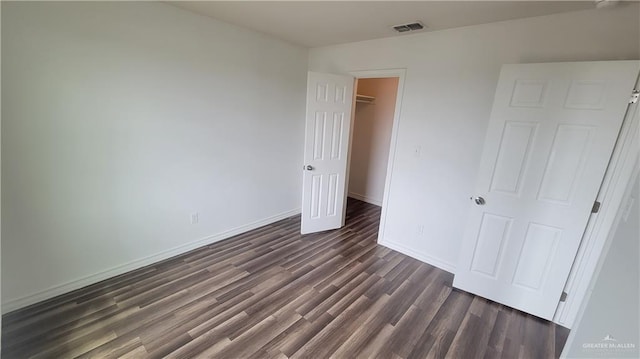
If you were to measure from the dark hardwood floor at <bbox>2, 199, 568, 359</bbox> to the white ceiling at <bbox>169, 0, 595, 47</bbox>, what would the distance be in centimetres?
243

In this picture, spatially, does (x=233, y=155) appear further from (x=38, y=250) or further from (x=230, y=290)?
(x=38, y=250)

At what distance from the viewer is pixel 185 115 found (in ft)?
8.36

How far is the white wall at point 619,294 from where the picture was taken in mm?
986

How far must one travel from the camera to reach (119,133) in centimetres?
218

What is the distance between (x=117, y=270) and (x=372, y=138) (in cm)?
397

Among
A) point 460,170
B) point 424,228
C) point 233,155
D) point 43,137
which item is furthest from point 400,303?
point 43,137

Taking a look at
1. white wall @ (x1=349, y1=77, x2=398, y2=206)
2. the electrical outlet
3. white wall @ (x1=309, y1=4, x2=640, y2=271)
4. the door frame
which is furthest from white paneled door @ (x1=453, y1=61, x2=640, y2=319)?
white wall @ (x1=349, y1=77, x2=398, y2=206)

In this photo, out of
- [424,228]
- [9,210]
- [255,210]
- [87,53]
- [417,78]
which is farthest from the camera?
[255,210]

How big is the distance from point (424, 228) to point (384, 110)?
2.33 m

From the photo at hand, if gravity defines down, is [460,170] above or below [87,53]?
below

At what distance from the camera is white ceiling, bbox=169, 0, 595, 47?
6.28 ft

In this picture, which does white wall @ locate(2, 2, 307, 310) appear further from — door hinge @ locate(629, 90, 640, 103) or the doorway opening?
door hinge @ locate(629, 90, 640, 103)

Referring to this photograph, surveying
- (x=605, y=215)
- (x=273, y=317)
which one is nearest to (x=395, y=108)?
(x=605, y=215)

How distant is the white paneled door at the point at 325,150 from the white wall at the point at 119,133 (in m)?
0.62
